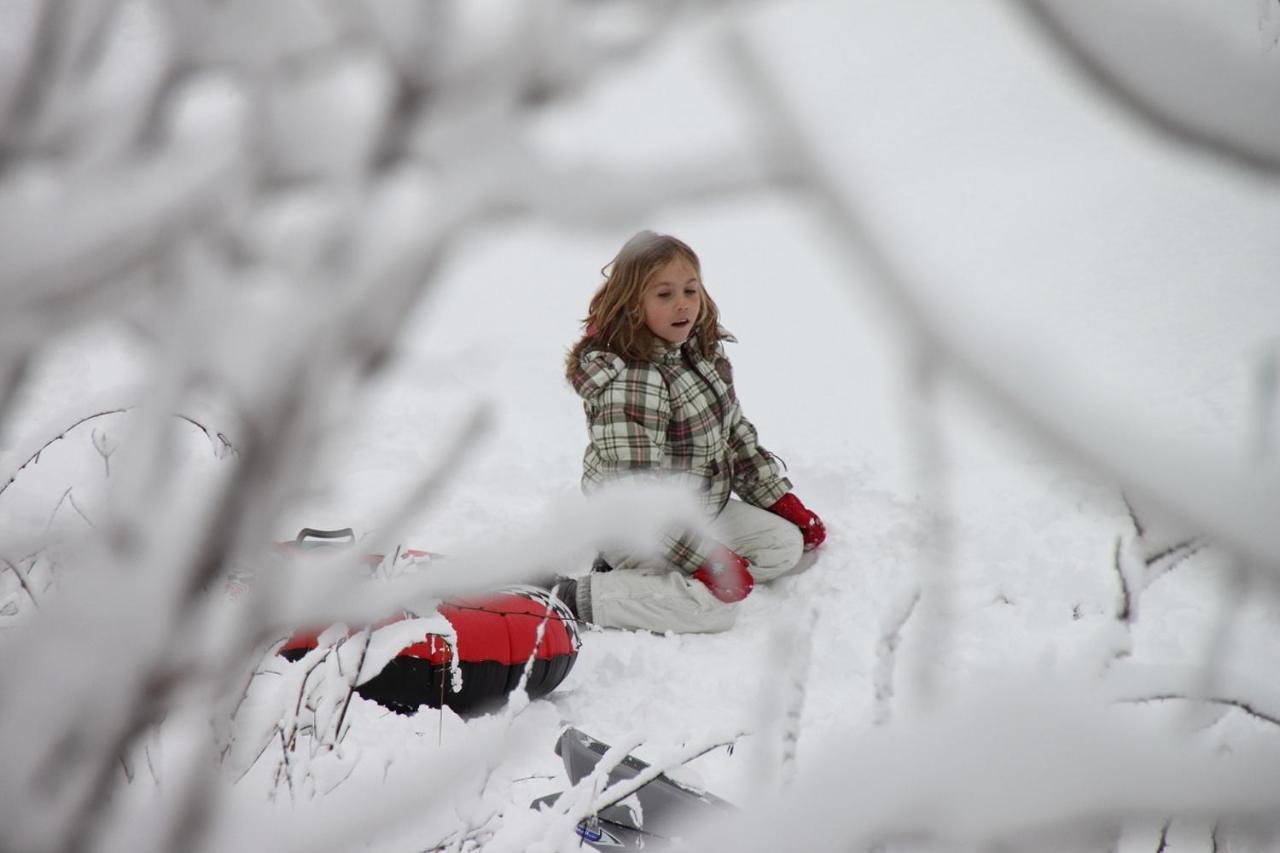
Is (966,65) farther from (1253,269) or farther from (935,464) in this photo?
(935,464)

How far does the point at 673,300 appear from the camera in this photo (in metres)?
2.67

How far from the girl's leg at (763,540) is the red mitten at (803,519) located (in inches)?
2.6

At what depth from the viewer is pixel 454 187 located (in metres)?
0.32

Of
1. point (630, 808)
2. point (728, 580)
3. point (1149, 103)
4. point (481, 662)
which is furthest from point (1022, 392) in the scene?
point (728, 580)

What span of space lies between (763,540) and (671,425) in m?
0.51

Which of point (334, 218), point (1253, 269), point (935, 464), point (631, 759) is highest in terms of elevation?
point (334, 218)

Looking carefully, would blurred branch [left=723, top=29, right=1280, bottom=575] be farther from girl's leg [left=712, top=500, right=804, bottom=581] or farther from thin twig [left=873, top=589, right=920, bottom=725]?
girl's leg [left=712, top=500, right=804, bottom=581]

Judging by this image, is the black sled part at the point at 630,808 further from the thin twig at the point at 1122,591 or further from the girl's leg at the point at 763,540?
the girl's leg at the point at 763,540

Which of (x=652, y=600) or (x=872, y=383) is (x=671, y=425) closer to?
(x=652, y=600)

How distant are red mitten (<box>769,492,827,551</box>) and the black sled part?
1.44 meters

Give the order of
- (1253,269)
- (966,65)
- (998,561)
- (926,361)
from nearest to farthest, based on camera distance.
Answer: (926,361), (998,561), (1253,269), (966,65)

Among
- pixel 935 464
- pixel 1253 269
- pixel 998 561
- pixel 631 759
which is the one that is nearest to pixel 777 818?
pixel 935 464

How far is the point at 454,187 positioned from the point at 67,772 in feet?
0.92

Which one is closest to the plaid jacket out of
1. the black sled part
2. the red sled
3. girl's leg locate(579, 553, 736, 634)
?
girl's leg locate(579, 553, 736, 634)
